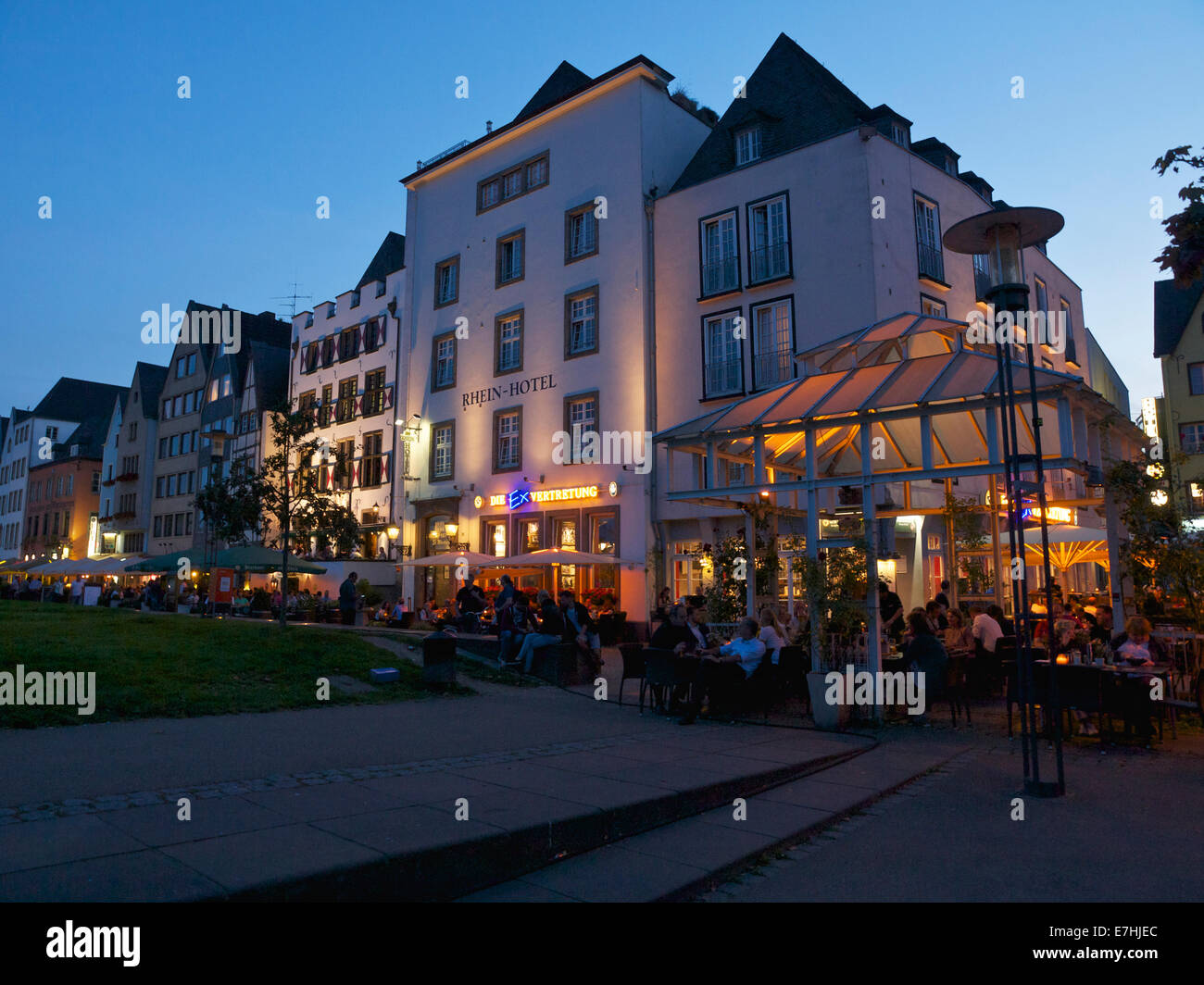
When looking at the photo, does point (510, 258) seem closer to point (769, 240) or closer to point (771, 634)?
point (769, 240)

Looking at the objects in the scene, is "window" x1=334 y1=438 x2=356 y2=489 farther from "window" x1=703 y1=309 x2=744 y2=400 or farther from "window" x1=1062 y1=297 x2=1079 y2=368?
"window" x1=1062 y1=297 x2=1079 y2=368

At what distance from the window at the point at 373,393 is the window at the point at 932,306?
72.0 ft

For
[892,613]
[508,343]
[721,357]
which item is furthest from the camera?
[508,343]

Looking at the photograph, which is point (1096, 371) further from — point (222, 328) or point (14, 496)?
point (14, 496)

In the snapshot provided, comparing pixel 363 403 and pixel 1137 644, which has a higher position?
pixel 363 403

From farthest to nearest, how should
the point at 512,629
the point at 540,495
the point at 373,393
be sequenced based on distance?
the point at 373,393 < the point at 540,495 < the point at 512,629

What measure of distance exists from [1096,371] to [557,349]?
901 inches

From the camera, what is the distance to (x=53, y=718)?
369 inches

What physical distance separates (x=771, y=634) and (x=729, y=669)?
36.1 inches

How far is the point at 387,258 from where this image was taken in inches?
1693

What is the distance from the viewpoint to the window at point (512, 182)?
30.7 meters

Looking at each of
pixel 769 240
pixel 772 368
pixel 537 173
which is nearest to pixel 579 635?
pixel 772 368

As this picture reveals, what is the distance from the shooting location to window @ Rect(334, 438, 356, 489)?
37.6 m
